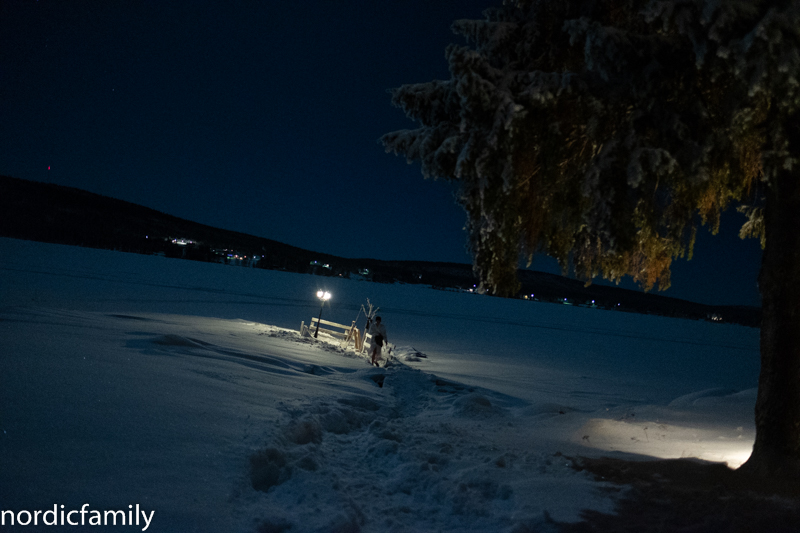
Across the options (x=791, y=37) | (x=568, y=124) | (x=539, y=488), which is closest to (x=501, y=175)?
(x=568, y=124)

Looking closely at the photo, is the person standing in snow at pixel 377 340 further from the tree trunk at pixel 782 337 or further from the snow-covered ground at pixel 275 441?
the tree trunk at pixel 782 337

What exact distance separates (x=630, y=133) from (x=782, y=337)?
111 inches

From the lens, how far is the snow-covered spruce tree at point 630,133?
4.48m

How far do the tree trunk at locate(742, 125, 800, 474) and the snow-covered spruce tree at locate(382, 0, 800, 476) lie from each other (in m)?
0.01

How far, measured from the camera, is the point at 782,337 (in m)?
5.11

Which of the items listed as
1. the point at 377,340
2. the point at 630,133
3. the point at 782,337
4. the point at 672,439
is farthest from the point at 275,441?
the point at 377,340

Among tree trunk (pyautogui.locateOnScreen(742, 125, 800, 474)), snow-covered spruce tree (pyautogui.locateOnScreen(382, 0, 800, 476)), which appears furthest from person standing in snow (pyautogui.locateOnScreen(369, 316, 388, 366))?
tree trunk (pyautogui.locateOnScreen(742, 125, 800, 474))

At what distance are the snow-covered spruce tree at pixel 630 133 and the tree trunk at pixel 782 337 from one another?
0.04 feet

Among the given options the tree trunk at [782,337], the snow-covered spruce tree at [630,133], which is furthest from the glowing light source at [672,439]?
the snow-covered spruce tree at [630,133]

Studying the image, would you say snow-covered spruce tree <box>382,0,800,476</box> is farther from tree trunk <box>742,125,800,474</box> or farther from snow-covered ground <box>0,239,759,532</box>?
snow-covered ground <box>0,239,759,532</box>

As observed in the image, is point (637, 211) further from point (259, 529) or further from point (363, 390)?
point (363, 390)

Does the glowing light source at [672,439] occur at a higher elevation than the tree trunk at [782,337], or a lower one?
lower

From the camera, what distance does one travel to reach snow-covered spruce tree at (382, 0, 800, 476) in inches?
177

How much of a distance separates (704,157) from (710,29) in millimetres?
1143
